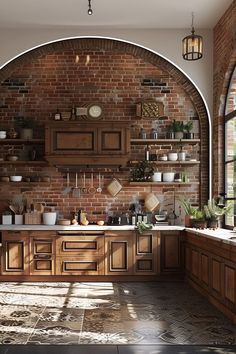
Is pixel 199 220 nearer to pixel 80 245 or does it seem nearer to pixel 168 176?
pixel 168 176

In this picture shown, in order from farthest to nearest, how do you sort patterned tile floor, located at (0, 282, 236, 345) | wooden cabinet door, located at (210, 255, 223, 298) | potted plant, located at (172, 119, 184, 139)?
potted plant, located at (172, 119, 184, 139)
wooden cabinet door, located at (210, 255, 223, 298)
patterned tile floor, located at (0, 282, 236, 345)

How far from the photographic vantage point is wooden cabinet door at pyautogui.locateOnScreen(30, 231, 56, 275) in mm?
7871

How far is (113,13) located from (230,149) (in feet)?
9.32

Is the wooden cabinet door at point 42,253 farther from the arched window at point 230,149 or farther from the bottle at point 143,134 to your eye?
the arched window at point 230,149

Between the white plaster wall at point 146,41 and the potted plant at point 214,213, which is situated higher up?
the white plaster wall at point 146,41

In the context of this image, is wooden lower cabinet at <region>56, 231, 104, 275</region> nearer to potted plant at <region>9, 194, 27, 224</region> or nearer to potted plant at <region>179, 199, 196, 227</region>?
potted plant at <region>9, 194, 27, 224</region>

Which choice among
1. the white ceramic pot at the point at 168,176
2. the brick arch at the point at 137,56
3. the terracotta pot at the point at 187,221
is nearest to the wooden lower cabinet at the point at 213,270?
the terracotta pot at the point at 187,221

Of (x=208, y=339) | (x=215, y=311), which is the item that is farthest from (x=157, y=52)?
(x=208, y=339)

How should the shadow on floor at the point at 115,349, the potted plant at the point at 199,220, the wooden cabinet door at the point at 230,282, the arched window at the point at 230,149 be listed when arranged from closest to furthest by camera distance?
the shadow on floor at the point at 115,349, the wooden cabinet door at the point at 230,282, the potted plant at the point at 199,220, the arched window at the point at 230,149

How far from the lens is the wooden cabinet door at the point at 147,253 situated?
789 cm

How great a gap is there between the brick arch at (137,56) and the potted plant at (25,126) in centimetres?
79

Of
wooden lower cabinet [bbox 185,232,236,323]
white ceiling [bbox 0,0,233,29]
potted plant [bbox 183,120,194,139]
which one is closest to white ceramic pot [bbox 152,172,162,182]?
potted plant [bbox 183,120,194,139]

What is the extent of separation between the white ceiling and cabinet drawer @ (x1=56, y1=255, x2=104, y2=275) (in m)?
3.82

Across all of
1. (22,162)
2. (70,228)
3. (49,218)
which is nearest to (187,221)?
(70,228)
